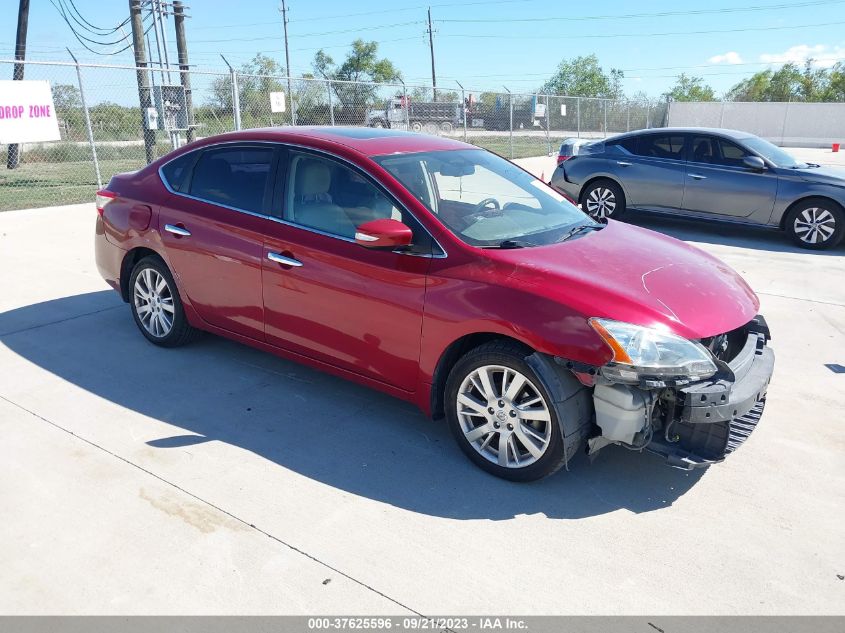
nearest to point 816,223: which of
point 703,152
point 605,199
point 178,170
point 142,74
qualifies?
point 703,152

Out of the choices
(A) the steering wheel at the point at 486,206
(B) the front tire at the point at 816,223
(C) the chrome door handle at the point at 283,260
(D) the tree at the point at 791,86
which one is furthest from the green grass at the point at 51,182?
(D) the tree at the point at 791,86

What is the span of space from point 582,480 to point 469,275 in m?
1.23

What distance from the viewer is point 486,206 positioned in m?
4.25

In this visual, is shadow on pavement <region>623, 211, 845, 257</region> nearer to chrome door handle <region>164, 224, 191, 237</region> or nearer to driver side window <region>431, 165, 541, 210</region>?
driver side window <region>431, 165, 541, 210</region>

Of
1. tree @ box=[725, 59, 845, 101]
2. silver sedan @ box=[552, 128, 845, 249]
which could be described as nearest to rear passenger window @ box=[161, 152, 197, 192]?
silver sedan @ box=[552, 128, 845, 249]

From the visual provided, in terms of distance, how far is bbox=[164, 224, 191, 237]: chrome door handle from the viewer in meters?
4.78

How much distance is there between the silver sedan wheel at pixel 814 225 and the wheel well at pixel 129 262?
821 cm

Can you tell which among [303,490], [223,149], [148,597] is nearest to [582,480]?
[303,490]

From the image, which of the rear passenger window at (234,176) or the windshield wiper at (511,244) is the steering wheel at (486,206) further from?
the rear passenger window at (234,176)

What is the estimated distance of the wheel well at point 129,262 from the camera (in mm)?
5209

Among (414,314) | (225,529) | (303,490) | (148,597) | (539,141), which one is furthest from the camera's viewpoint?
(539,141)

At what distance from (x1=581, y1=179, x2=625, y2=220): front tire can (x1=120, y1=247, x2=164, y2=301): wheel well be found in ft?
23.5

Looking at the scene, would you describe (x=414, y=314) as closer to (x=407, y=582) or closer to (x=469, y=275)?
(x=469, y=275)

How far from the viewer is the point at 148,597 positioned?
270cm
